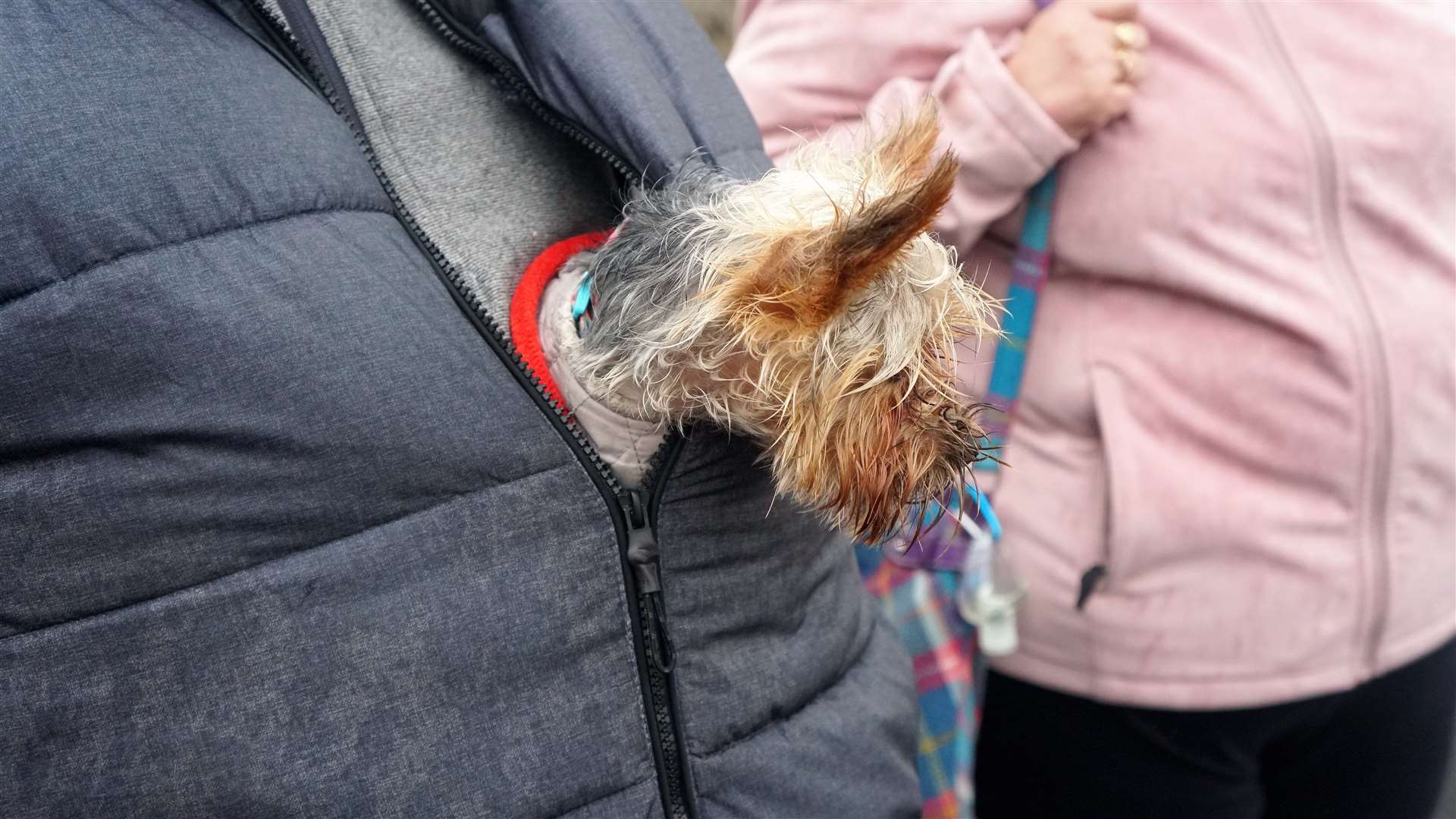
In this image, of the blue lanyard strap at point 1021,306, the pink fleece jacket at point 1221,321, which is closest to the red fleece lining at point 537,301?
the pink fleece jacket at point 1221,321

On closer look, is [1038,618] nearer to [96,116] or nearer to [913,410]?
[913,410]

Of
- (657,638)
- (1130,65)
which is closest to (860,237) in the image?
(657,638)

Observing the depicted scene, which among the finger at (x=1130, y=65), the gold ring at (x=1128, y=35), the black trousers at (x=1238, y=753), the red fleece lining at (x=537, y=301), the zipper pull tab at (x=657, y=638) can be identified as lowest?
the black trousers at (x=1238, y=753)

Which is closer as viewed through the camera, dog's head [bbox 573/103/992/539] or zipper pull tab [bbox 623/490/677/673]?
dog's head [bbox 573/103/992/539]

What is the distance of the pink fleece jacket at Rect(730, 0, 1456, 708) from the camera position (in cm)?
130

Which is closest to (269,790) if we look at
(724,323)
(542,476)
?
(542,476)

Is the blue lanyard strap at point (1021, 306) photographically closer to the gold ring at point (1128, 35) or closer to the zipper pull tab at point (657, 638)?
the gold ring at point (1128, 35)

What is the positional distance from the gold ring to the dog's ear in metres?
0.42

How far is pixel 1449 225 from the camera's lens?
1.36m

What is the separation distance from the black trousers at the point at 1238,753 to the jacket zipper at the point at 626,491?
27.0 inches

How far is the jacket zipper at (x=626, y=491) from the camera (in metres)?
1.10

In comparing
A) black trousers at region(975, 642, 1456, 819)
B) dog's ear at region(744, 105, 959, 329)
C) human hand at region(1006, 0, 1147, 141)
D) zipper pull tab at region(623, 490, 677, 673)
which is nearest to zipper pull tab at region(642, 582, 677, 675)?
zipper pull tab at region(623, 490, 677, 673)

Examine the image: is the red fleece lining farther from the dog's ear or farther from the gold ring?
the gold ring

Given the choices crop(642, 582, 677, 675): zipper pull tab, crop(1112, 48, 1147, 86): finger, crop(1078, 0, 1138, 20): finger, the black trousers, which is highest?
crop(1078, 0, 1138, 20): finger
